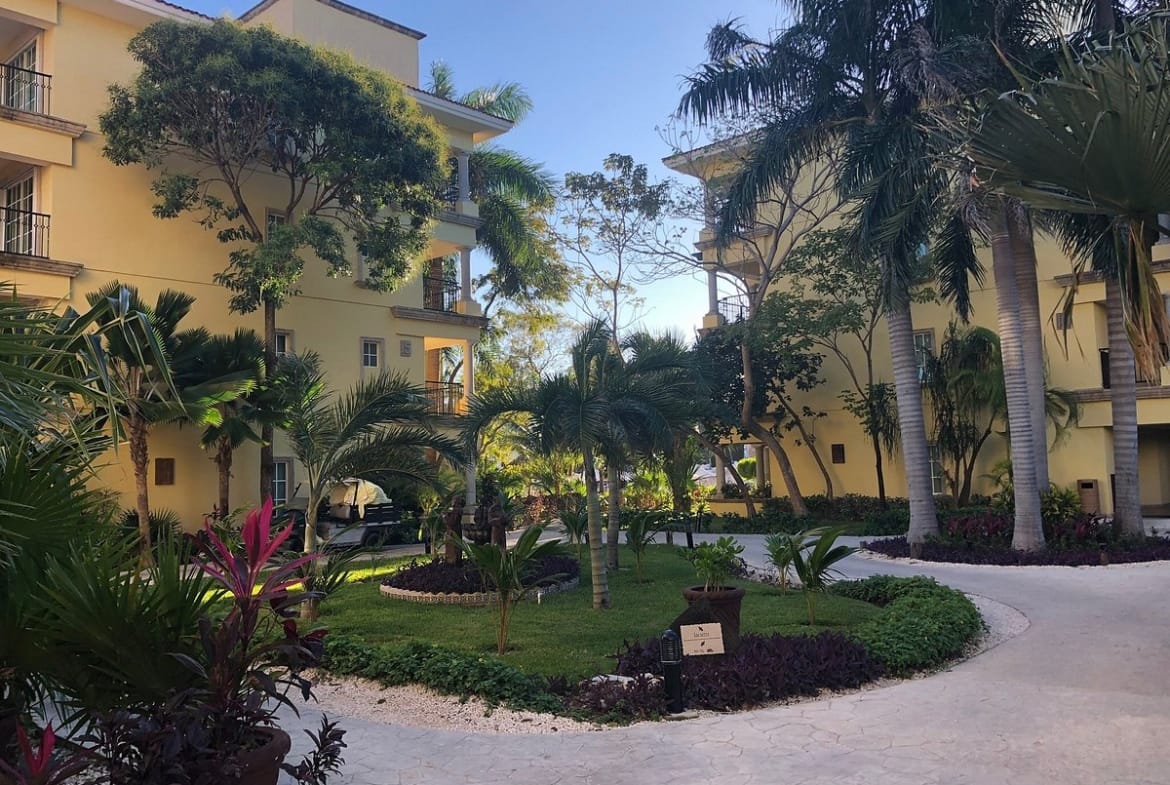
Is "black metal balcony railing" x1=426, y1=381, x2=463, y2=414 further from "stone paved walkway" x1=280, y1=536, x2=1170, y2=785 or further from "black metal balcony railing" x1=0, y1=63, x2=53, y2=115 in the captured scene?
"stone paved walkway" x1=280, y1=536, x2=1170, y2=785

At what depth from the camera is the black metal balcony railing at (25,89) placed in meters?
17.8

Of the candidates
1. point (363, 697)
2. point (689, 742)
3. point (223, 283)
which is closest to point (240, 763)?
point (689, 742)

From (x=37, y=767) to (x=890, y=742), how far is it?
478cm

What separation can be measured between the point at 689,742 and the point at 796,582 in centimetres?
824

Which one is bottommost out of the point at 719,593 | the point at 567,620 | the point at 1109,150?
the point at 567,620

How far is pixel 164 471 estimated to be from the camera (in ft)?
61.4

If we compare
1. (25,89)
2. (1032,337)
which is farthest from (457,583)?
(25,89)

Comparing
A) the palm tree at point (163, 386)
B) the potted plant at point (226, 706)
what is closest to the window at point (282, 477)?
the palm tree at point (163, 386)

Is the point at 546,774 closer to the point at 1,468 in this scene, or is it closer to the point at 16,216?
the point at 1,468

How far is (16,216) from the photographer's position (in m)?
18.8

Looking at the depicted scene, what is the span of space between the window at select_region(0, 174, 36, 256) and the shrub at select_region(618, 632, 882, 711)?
16.4 m

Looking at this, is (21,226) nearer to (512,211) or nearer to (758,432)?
(512,211)

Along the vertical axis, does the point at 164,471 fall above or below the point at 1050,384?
below

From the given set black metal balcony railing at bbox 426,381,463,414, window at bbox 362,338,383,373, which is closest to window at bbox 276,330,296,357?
window at bbox 362,338,383,373
